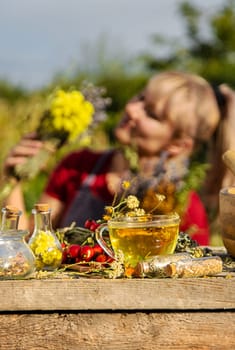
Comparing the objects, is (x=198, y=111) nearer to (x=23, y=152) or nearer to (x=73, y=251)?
(x=23, y=152)

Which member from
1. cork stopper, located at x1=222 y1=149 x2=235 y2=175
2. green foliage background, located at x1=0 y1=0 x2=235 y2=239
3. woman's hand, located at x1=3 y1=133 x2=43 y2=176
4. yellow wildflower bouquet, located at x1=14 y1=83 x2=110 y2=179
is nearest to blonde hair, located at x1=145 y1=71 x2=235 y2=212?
yellow wildflower bouquet, located at x1=14 y1=83 x2=110 y2=179

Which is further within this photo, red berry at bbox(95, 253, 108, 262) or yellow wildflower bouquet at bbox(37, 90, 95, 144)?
yellow wildflower bouquet at bbox(37, 90, 95, 144)

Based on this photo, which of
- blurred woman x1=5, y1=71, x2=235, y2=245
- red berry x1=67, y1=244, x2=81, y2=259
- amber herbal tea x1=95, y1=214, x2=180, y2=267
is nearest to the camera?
amber herbal tea x1=95, y1=214, x2=180, y2=267

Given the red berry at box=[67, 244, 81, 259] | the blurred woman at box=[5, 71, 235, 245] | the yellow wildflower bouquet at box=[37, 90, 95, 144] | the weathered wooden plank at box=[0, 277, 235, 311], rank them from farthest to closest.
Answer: the blurred woman at box=[5, 71, 235, 245] < the yellow wildflower bouquet at box=[37, 90, 95, 144] < the red berry at box=[67, 244, 81, 259] < the weathered wooden plank at box=[0, 277, 235, 311]

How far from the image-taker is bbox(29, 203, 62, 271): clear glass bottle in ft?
6.47

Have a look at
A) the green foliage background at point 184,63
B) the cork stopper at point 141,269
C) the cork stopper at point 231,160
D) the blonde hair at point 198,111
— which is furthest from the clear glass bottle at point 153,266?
the green foliage background at point 184,63

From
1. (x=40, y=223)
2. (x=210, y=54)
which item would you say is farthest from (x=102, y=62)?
(x=40, y=223)

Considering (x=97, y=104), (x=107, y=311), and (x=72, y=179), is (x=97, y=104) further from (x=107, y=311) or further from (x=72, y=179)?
(x=107, y=311)

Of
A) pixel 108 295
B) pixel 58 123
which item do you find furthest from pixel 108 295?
pixel 58 123

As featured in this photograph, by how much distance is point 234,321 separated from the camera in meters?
1.82

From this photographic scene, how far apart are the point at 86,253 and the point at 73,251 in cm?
5

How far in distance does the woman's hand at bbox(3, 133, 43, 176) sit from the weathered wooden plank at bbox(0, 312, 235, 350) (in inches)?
65.5

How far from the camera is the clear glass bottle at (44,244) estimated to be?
197cm

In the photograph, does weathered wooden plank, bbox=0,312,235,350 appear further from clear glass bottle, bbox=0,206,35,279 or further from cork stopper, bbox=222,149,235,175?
cork stopper, bbox=222,149,235,175
